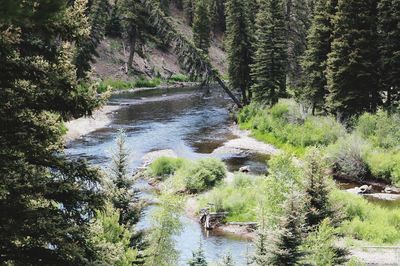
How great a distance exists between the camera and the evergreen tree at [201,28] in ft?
358

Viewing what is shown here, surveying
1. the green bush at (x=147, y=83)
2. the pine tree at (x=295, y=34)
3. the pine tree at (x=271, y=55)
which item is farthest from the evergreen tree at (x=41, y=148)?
the green bush at (x=147, y=83)

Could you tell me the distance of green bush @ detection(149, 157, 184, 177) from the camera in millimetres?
44844

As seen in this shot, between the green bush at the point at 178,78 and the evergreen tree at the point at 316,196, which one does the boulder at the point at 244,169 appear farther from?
the green bush at the point at 178,78

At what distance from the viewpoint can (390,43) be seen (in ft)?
170

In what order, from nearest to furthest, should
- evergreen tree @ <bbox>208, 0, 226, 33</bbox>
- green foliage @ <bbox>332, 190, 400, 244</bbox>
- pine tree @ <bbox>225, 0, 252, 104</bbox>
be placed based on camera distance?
green foliage @ <bbox>332, 190, 400, 244</bbox> < pine tree @ <bbox>225, 0, 252, 104</bbox> < evergreen tree @ <bbox>208, 0, 226, 33</bbox>

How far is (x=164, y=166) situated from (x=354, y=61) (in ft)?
66.7

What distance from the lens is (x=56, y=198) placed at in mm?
12078

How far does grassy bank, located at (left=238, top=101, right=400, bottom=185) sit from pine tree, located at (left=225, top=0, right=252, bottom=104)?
947 cm

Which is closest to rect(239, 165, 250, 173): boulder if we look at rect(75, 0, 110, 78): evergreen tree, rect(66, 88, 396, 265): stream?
rect(66, 88, 396, 265): stream

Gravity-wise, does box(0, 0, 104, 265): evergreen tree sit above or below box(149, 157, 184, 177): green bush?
above

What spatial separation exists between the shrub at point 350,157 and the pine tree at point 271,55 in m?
18.2

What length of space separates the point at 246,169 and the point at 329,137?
10208mm

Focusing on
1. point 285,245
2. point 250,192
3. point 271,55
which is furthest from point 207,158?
point 285,245

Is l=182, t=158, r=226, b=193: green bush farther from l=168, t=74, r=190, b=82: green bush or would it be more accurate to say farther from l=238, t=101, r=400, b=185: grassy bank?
l=168, t=74, r=190, b=82: green bush
